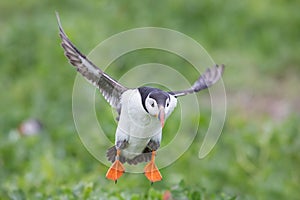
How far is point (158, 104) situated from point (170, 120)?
4987mm

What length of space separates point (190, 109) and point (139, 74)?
1.29 m

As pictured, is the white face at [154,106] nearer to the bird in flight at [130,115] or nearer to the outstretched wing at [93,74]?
the bird in flight at [130,115]

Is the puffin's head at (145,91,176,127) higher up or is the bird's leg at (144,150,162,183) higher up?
the puffin's head at (145,91,176,127)

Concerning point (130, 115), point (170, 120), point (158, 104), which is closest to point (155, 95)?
point (158, 104)

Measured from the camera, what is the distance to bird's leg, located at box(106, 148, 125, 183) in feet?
13.5

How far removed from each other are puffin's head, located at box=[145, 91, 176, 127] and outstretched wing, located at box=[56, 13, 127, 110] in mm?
373

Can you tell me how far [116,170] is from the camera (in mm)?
4191

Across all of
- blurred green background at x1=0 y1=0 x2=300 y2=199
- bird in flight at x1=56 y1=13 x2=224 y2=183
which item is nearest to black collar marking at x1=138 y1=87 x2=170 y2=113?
bird in flight at x1=56 y1=13 x2=224 y2=183

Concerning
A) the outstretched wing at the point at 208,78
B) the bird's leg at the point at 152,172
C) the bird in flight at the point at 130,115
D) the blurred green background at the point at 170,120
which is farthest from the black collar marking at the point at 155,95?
the blurred green background at the point at 170,120

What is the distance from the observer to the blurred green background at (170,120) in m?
6.95

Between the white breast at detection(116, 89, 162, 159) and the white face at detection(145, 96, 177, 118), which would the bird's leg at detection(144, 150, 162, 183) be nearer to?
the white breast at detection(116, 89, 162, 159)

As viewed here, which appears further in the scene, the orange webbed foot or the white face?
the orange webbed foot

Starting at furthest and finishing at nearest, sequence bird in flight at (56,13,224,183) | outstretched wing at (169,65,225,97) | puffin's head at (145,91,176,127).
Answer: outstretched wing at (169,65,225,97), bird in flight at (56,13,224,183), puffin's head at (145,91,176,127)

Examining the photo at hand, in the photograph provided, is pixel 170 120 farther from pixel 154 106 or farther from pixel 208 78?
pixel 154 106
